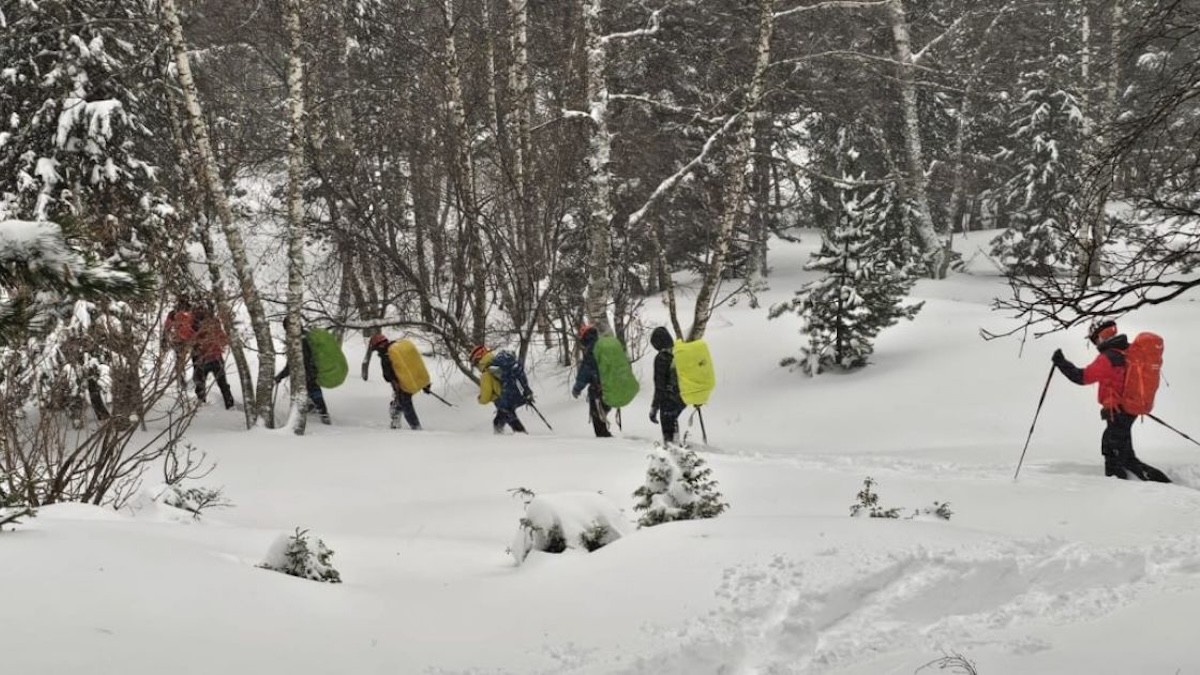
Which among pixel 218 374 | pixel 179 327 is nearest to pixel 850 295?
pixel 179 327

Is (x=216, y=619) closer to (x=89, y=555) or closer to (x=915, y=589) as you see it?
(x=89, y=555)

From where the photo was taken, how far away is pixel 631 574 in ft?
17.6

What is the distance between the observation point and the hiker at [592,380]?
11.4 m

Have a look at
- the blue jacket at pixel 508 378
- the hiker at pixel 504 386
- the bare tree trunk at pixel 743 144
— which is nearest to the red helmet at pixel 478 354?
the hiker at pixel 504 386

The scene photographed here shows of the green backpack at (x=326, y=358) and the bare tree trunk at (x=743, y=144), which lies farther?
the green backpack at (x=326, y=358)

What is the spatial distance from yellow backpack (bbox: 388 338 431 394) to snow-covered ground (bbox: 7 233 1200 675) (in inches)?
86.8

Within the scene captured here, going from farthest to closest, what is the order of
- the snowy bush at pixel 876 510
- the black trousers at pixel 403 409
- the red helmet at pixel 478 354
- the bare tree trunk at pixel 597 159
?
the black trousers at pixel 403 409 < the red helmet at pixel 478 354 < the bare tree trunk at pixel 597 159 < the snowy bush at pixel 876 510

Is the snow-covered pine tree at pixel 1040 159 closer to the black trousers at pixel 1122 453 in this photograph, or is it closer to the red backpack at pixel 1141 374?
the red backpack at pixel 1141 374

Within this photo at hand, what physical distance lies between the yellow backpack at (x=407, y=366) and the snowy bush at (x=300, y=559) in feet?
24.3

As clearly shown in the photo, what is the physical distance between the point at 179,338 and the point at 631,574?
5664 millimetres

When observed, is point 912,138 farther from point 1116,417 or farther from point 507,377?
point 1116,417

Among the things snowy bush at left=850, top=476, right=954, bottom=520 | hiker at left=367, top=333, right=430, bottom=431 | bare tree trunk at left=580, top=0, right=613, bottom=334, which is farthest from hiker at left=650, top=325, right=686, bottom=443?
hiker at left=367, top=333, right=430, bottom=431

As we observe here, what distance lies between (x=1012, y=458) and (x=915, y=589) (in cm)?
531

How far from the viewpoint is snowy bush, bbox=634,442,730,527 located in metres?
6.37
